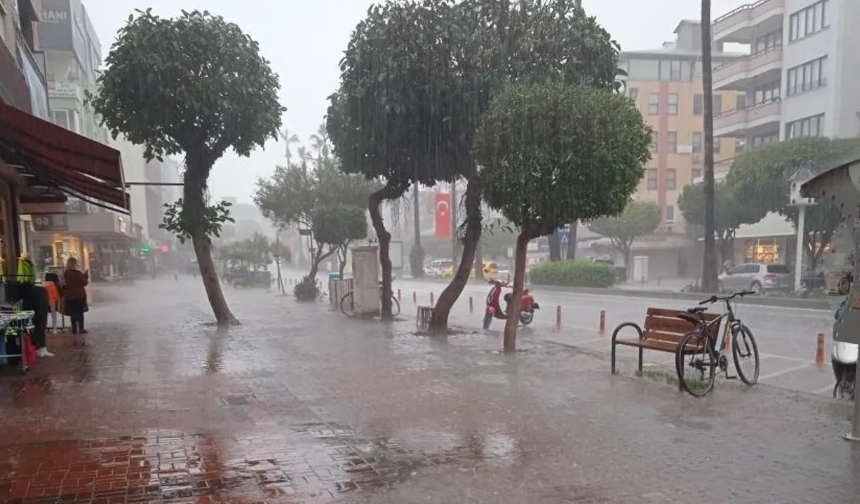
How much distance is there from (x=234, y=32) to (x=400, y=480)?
11.7m

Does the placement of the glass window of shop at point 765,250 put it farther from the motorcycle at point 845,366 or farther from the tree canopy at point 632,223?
the motorcycle at point 845,366

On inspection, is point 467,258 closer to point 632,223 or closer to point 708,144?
point 708,144

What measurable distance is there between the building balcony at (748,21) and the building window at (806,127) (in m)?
6.59

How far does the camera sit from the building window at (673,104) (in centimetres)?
5597

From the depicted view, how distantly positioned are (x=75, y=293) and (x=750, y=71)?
38412 millimetres

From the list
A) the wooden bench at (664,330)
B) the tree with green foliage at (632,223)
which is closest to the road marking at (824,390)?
the wooden bench at (664,330)

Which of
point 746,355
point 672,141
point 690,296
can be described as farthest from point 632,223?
point 746,355

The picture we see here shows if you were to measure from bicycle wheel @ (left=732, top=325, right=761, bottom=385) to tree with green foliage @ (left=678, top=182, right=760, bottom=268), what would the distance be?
2082 cm

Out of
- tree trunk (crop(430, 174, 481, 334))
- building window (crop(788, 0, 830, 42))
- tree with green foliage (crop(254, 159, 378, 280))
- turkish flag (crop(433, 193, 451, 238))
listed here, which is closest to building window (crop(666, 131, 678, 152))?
building window (crop(788, 0, 830, 42))

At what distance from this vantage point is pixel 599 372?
8742mm

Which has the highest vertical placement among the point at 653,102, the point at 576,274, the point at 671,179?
the point at 653,102

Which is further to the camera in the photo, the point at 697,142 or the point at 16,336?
the point at 697,142

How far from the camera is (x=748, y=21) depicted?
37750 millimetres

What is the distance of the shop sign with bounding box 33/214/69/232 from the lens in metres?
20.5
